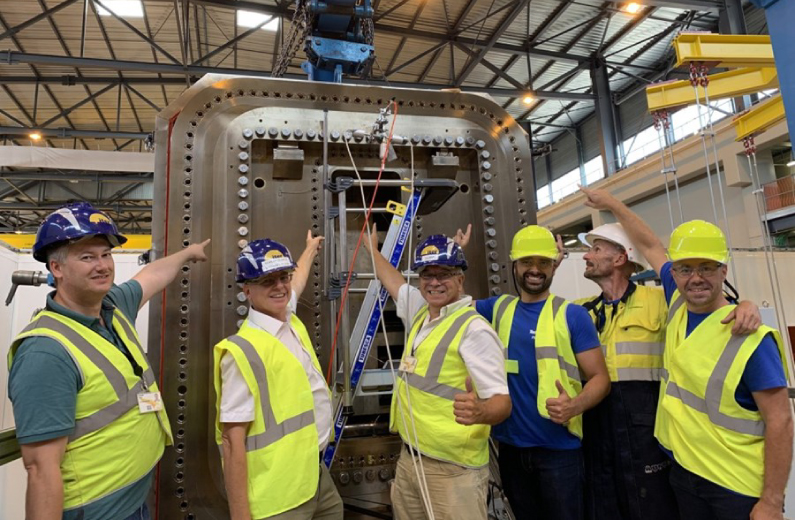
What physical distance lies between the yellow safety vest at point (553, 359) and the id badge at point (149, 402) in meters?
1.52

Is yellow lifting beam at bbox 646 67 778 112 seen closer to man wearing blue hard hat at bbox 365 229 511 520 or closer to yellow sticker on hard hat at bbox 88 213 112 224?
man wearing blue hard hat at bbox 365 229 511 520

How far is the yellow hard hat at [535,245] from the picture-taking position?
8.11 ft

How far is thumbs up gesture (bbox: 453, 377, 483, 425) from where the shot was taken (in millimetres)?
1896

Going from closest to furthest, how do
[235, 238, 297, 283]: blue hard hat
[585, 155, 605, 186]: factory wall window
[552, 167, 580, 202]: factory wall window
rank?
1. [235, 238, 297, 283]: blue hard hat
2. [585, 155, 605, 186]: factory wall window
3. [552, 167, 580, 202]: factory wall window

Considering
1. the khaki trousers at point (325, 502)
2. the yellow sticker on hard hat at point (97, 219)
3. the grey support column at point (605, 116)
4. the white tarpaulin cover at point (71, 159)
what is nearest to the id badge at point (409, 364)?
the khaki trousers at point (325, 502)

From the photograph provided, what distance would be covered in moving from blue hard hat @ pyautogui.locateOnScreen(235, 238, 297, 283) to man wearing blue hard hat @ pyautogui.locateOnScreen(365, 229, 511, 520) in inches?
24.6

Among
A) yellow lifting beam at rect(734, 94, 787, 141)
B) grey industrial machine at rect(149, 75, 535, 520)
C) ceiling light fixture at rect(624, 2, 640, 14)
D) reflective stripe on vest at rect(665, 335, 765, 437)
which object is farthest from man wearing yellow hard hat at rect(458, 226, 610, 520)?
ceiling light fixture at rect(624, 2, 640, 14)

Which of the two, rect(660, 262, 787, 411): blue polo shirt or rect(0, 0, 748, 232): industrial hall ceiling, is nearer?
rect(660, 262, 787, 411): blue polo shirt

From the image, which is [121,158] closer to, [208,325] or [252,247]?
[208,325]

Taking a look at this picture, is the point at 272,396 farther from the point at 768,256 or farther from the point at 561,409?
the point at 768,256

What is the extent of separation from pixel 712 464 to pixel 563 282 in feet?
16.4

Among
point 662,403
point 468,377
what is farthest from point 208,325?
point 662,403

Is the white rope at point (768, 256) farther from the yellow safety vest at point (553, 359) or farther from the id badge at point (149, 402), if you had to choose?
the id badge at point (149, 402)

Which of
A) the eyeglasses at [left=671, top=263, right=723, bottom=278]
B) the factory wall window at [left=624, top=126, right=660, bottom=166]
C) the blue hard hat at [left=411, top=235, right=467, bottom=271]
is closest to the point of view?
the eyeglasses at [left=671, top=263, right=723, bottom=278]
